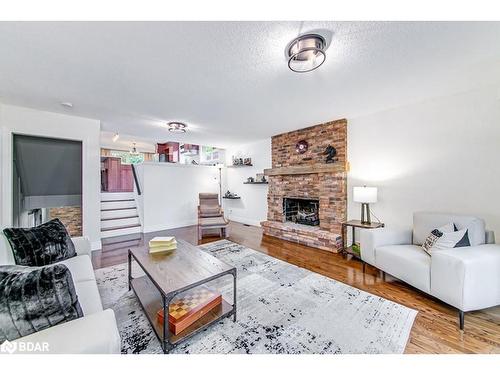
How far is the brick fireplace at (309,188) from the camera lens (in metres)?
3.68

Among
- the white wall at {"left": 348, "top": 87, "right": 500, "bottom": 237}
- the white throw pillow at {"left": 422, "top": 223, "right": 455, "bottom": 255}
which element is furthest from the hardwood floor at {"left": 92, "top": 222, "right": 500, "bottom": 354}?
the white wall at {"left": 348, "top": 87, "right": 500, "bottom": 237}

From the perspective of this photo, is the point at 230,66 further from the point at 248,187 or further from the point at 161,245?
the point at 248,187

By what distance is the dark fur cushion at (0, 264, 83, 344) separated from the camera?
0.84m

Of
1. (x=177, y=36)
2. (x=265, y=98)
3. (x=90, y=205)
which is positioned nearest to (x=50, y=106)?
(x=90, y=205)

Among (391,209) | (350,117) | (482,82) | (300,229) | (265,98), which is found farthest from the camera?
(300,229)

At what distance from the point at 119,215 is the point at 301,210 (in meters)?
4.49

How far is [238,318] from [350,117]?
11.7ft

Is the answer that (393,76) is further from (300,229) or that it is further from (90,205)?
(90,205)

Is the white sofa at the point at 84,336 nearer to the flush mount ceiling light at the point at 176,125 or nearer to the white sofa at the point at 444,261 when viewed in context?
the white sofa at the point at 444,261

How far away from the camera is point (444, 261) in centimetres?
178

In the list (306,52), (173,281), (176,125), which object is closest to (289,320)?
(173,281)

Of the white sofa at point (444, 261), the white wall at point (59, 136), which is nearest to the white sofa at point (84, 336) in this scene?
the white sofa at point (444, 261)

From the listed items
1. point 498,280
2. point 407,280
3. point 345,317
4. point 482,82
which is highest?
point 482,82

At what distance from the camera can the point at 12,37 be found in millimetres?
1551
